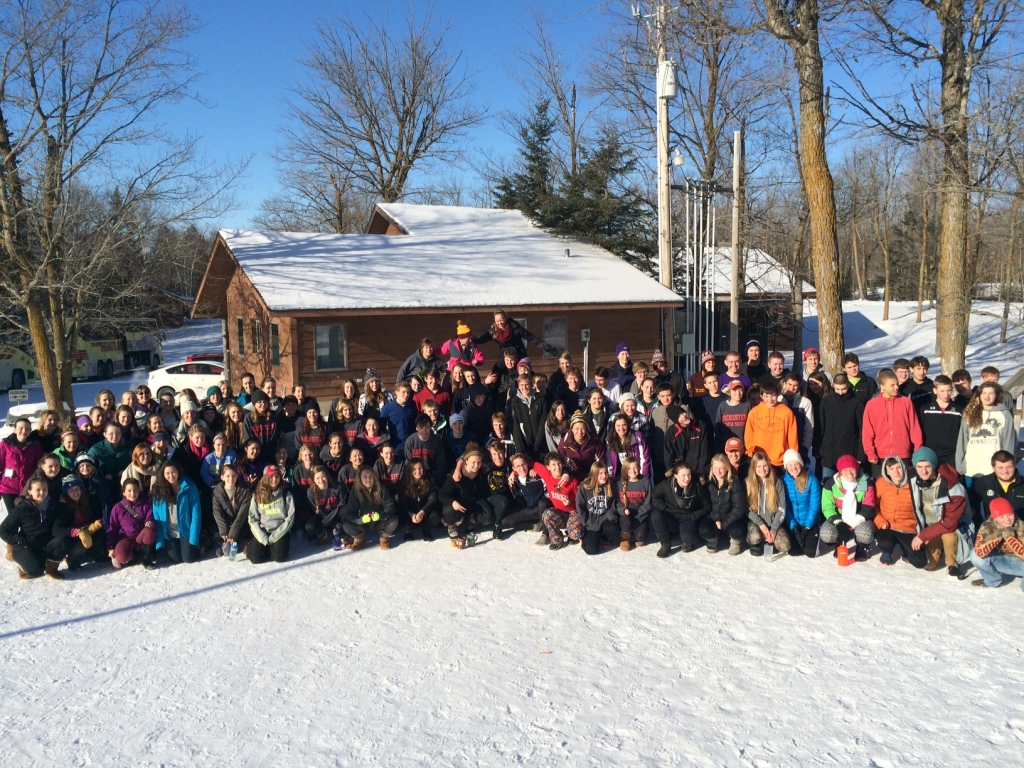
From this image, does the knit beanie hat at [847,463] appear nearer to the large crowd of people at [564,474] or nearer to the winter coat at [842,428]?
the large crowd of people at [564,474]

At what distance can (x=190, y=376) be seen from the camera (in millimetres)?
19141

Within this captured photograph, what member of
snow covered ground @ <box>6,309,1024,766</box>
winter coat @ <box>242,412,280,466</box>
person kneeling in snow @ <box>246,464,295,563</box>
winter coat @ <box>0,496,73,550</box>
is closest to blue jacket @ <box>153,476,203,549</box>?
snow covered ground @ <box>6,309,1024,766</box>

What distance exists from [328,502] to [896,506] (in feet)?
15.9

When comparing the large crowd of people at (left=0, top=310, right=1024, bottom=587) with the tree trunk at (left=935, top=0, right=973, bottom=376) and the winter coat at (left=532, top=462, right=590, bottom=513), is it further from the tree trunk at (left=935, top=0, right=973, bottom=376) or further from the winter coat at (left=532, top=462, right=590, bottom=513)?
the tree trunk at (left=935, top=0, right=973, bottom=376)

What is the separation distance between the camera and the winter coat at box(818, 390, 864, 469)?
23.0ft

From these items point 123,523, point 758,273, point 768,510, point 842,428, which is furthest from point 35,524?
point 758,273

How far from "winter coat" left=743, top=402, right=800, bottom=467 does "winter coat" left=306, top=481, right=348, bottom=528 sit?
12.3 feet

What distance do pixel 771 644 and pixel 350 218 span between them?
41.4 meters

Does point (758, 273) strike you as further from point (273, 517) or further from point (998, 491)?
point (273, 517)

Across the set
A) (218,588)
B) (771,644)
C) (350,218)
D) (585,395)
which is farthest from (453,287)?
(350,218)

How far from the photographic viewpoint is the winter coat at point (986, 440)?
6.34m

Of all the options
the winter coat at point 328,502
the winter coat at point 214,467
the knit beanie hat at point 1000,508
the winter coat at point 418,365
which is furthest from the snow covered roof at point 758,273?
the winter coat at point 214,467

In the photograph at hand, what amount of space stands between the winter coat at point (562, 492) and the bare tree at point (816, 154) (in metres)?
4.70

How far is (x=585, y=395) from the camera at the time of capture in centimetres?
810
